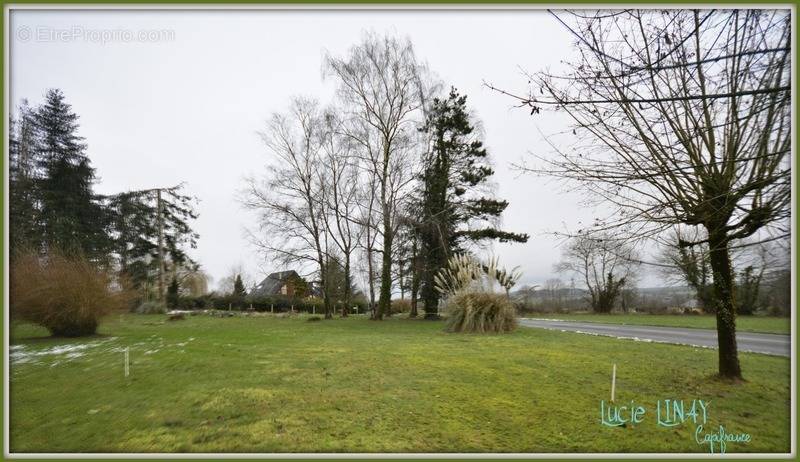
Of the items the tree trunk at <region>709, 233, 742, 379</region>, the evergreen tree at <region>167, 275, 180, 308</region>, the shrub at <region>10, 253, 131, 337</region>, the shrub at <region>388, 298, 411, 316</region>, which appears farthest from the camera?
the shrub at <region>388, 298, 411, 316</region>

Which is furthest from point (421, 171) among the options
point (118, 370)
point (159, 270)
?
point (159, 270)

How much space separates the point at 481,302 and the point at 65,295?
36.6 feet

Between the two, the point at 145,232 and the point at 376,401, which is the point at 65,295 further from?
the point at 145,232

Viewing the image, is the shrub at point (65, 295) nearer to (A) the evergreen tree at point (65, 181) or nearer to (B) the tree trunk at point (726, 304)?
(A) the evergreen tree at point (65, 181)

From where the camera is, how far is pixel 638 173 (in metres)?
3.97

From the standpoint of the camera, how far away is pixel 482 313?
12.0 meters

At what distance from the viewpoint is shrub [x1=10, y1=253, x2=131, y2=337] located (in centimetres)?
895

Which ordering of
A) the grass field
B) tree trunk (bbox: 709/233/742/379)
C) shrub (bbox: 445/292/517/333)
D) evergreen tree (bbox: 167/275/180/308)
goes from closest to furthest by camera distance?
the grass field, tree trunk (bbox: 709/233/742/379), shrub (bbox: 445/292/517/333), evergreen tree (bbox: 167/275/180/308)

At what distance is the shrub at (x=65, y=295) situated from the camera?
352 inches

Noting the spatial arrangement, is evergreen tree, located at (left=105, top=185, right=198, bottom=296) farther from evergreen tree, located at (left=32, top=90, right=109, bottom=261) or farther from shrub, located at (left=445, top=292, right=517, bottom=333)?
shrub, located at (left=445, top=292, right=517, bottom=333)

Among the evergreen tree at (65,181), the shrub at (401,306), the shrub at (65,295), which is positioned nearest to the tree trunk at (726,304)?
the shrub at (65,295)

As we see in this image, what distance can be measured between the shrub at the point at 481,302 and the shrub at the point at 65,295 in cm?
977

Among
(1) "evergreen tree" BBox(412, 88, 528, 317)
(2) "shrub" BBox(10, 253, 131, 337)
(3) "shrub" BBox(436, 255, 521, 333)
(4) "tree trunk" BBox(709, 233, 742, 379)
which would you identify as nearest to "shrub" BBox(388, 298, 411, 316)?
(1) "evergreen tree" BBox(412, 88, 528, 317)

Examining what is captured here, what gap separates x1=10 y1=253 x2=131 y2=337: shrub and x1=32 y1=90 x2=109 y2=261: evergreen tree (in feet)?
28.8
